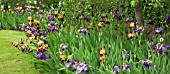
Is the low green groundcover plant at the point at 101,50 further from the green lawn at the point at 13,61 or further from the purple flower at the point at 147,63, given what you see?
the green lawn at the point at 13,61

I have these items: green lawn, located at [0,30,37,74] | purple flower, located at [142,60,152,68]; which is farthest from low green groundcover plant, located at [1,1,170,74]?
green lawn, located at [0,30,37,74]

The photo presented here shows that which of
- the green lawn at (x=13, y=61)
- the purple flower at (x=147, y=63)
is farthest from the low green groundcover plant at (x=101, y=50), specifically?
the green lawn at (x=13, y=61)

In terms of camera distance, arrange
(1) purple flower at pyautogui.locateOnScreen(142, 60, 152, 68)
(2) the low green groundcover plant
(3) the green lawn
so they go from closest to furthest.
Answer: (1) purple flower at pyautogui.locateOnScreen(142, 60, 152, 68)
(2) the low green groundcover plant
(3) the green lawn

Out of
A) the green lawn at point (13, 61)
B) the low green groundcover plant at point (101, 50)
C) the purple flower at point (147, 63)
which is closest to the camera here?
the purple flower at point (147, 63)

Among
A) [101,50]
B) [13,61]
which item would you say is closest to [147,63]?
[101,50]

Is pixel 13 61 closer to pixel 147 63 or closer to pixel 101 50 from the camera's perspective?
pixel 101 50

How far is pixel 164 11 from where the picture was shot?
912cm

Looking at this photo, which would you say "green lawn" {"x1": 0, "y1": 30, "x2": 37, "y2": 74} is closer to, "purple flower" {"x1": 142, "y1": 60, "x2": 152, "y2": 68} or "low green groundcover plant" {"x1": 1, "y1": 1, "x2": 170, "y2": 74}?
"low green groundcover plant" {"x1": 1, "y1": 1, "x2": 170, "y2": 74}

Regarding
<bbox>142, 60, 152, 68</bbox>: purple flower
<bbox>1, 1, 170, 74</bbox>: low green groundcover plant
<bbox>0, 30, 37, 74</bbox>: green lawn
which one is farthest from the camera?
<bbox>0, 30, 37, 74</bbox>: green lawn

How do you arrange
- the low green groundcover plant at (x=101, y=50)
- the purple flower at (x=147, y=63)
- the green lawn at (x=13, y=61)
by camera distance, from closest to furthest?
the purple flower at (x=147, y=63) < the low green groundcover plant at (x=101, y=50) < the green lawn at (x=13, y=61)

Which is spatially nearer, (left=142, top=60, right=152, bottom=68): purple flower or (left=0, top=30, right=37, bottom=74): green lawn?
(left=142, top=60, right=152, bottom=68): purple flower

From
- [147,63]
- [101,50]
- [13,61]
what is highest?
[101,50]

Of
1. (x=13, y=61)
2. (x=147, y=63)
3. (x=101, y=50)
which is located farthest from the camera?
(x=13, y=61)

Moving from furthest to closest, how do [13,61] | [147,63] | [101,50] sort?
[13,61] < [101,50] < [147,63]
